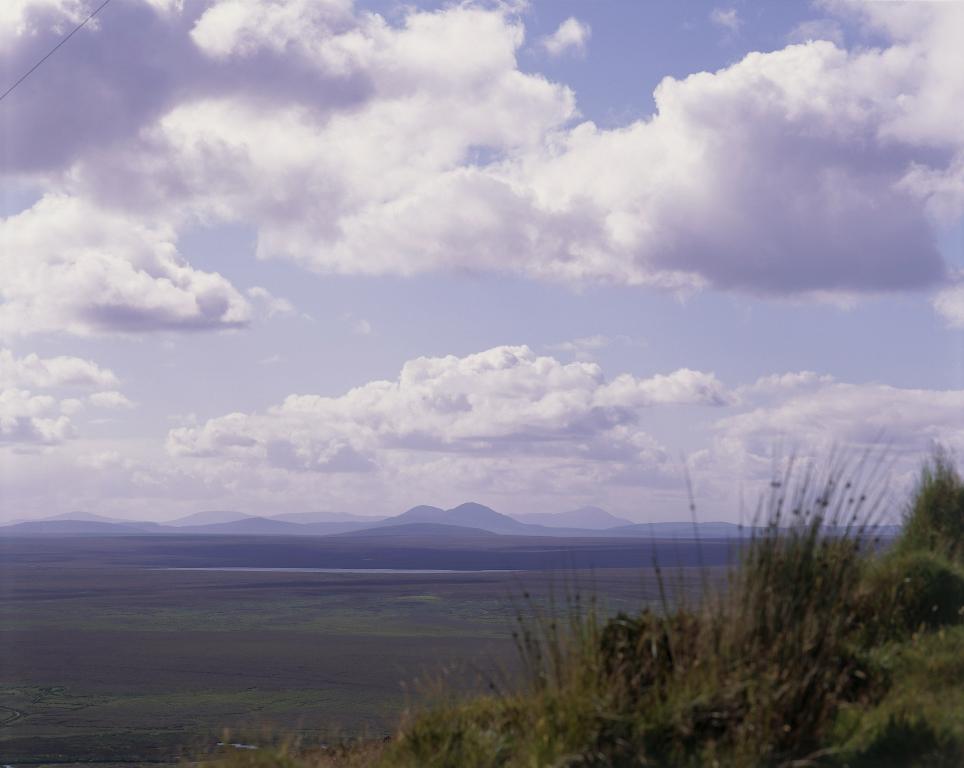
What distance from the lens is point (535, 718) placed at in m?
7.14

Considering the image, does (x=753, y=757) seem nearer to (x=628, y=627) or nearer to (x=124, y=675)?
(x=628, y=627)

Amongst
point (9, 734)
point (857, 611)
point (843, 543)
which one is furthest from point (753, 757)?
point (9, 734)

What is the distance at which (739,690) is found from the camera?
21.8ft

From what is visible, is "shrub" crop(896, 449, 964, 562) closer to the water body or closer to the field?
the field

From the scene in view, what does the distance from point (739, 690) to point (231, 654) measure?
3642 cm

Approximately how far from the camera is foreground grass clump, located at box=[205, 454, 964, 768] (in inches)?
258

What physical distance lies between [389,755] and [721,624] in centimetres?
253

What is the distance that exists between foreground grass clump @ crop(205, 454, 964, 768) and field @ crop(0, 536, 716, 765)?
435mm

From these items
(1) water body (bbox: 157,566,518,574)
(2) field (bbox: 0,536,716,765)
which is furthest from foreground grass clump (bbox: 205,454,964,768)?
(1) water body (bbox: 157,566,518,574)

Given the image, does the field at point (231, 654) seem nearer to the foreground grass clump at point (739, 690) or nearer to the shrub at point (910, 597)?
the foreground grass clump at point (739, 690)

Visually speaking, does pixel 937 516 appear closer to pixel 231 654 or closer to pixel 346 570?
pixel 231 654

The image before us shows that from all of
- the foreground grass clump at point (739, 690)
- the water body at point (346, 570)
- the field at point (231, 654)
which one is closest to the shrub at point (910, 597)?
the foreground grass clump at point (739, 690)

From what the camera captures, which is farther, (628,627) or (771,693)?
(628,627)

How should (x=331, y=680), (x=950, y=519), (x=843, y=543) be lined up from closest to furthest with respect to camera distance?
(x=843, y=543) → (x=950, y=519) → (x=331, y=680)
